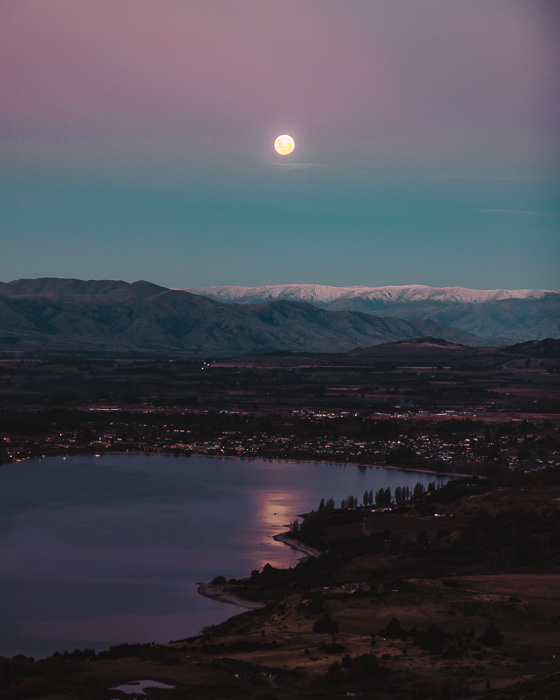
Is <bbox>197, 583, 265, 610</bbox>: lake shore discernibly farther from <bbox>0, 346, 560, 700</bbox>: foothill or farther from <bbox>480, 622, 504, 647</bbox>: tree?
<bbox>480, 622, 504, 647</bbox>: tree

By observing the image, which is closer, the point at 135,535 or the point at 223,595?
the point at 223,595

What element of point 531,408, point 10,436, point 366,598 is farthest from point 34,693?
point 531,408

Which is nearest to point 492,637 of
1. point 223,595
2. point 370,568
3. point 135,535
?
point 223,595

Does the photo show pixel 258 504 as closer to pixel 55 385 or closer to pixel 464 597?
pixel 464 597

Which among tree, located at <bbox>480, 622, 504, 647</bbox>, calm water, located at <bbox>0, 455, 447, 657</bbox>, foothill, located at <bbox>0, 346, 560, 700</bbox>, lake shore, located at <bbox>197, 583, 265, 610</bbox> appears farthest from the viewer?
lake shore, located at <bbox>197, 583, 265, 610</bbox>

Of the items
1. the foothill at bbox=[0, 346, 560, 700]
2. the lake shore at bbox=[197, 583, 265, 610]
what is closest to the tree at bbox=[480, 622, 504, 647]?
the foothill at bbox=[0, 346, 560, 700]

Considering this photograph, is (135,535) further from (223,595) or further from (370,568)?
(370,568)

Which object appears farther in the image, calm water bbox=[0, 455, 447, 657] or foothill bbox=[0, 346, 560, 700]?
calm water bbox=[0, 455, 447, 657]

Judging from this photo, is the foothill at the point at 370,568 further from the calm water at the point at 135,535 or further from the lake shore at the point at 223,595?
the calm water at the point at 135,535

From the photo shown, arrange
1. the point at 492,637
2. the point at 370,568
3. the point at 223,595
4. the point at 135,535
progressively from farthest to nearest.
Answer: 1. the point at 135,535
2. the point at 370,568
3. the point at 223,595
4. the point at 492,637
